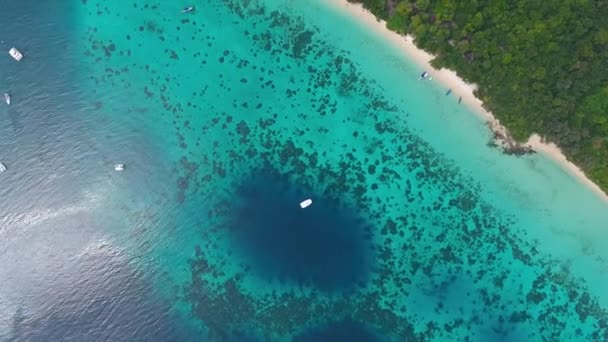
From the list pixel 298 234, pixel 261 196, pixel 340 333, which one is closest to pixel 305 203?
pixel 298 234

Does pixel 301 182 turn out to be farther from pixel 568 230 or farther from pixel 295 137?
pixel 568 230

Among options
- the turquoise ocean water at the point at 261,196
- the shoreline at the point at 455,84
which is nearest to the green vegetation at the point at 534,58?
the shoreline at the point at 455,84

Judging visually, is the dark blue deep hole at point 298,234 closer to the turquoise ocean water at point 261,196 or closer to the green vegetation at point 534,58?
the turquoise ocean water at point 261,196

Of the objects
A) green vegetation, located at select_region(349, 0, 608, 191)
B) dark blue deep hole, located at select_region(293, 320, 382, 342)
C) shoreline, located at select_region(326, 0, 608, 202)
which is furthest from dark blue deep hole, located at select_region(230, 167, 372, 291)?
green vegetation, located at select_region(349, 0, 608, 191)

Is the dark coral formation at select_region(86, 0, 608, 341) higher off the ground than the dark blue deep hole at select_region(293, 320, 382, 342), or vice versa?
the dark coral formation at select_region(86, 0, 608, 341)

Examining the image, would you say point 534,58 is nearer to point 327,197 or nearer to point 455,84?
point 455,84

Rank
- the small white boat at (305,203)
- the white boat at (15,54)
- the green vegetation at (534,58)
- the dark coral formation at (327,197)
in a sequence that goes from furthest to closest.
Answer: the white boat at (15,54), the small white boat at (305,203), the dark coral formation at (327,197), the green vegetation at (534,58)

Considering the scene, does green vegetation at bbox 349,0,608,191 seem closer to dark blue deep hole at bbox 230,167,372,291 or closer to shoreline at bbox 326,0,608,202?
shoreline at bbox 326,0,608,202
